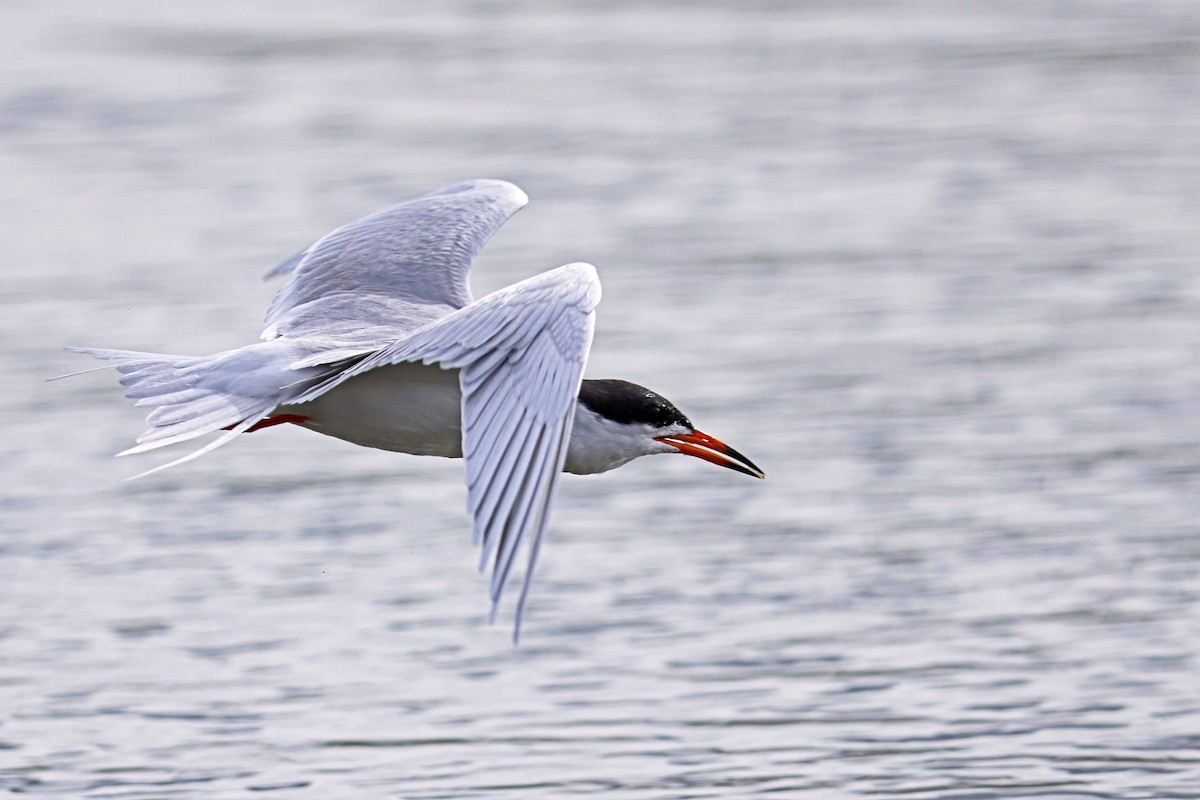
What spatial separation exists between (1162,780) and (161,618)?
3.37 metres

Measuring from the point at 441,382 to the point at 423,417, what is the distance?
105 millimetres

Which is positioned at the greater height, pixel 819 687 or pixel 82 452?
pixel 82 452

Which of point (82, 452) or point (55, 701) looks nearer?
point (55, 701)

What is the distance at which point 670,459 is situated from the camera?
9922mm

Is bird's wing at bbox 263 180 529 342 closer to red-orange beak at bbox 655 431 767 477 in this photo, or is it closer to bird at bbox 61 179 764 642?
bird at bbox 61 179 764 642

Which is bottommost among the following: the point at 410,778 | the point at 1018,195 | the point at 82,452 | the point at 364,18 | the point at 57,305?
the point at 410,778

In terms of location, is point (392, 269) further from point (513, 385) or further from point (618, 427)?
point (513, 385)

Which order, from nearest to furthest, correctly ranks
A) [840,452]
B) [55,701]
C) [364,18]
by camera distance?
[55,701]
[840,452]
[364,18]

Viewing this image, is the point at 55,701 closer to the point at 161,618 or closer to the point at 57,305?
the point at 161,618

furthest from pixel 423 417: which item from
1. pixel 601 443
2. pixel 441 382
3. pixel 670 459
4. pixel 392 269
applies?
pixel 670 459

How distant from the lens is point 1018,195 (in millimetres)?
13492

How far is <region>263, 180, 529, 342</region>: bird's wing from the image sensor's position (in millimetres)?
6766

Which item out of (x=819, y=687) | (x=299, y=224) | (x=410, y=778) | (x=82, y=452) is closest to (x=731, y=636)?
(x=819, y=687)

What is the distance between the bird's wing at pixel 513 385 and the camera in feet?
16.4
